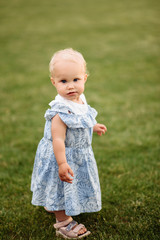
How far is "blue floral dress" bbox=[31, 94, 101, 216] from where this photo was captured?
2438 millimetres

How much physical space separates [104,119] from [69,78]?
3176mm

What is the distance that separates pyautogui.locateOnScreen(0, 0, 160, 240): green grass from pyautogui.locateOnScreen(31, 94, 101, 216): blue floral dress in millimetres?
371

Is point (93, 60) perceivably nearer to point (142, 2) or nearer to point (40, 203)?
point (40, 203)

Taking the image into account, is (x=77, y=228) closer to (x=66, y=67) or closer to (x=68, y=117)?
(x=68, y=117)

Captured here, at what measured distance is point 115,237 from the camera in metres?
2.56

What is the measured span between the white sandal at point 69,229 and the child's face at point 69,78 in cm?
123

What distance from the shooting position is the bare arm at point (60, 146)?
2.25 metres

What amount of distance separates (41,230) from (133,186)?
128cm

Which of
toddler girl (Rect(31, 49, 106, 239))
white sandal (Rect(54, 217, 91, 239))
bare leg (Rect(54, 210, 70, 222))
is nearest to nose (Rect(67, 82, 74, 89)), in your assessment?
toddler girl (Rect(31, 49, 106, 239))

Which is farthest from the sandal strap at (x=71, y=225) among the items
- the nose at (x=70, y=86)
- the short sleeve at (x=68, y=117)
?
the nose at (x=70, y=86)

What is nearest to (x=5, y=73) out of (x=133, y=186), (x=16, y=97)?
(x=16, y=97)

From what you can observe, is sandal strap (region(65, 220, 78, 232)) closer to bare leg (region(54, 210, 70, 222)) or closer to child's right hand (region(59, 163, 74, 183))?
bare leg (region(54, 210, 70, 222))

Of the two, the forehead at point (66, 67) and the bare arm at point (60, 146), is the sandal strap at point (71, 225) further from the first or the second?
the forehead at point (66, 67)

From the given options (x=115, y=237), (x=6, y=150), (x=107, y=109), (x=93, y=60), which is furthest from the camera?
(x=93, y=60)
